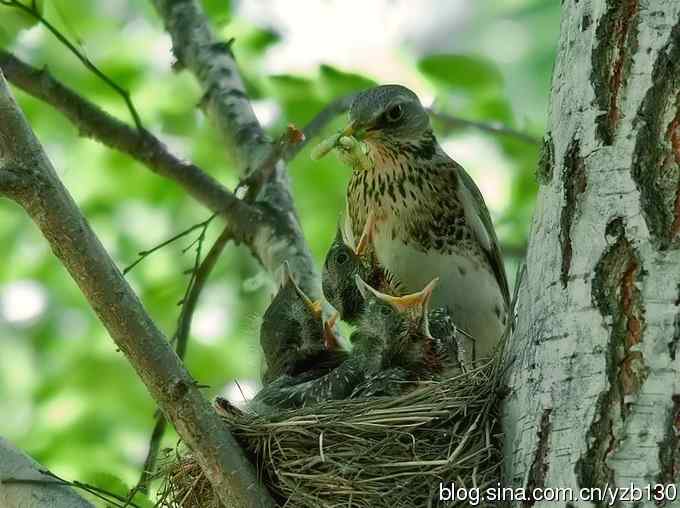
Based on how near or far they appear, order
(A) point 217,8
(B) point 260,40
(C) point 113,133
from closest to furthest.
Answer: (C) point 113,133, (A) point 217,8, (B) point 260,40

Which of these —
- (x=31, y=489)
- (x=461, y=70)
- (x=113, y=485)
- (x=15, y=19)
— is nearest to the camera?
(x=31, y=489)

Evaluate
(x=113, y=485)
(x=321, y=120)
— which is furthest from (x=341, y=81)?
(x=113, y=485)

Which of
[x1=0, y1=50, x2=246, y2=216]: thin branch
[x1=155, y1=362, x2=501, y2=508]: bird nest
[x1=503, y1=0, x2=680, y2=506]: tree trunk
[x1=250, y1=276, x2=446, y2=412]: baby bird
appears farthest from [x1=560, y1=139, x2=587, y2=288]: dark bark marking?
[x1=0, y1=50, x2=246, y2=216]: thin branch

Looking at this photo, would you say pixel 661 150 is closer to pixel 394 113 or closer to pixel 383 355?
pixel 383 355

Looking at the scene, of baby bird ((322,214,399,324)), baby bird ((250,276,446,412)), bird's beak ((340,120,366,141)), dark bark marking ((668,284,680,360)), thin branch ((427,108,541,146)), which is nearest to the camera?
dark bark marking ((668,284,680,360))

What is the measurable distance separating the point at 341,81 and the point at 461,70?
626mm

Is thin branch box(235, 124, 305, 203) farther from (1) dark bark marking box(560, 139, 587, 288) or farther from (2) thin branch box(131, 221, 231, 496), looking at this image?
(1) dark bark marking box(560, 139, 587, 288)

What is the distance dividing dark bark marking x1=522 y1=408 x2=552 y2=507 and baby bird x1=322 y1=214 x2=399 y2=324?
179cm

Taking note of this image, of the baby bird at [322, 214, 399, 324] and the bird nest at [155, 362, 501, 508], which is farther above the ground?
the baby bird at [322, 214, 399, 324]

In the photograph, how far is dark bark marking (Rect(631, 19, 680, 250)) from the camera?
274cm

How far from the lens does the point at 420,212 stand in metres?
4.69

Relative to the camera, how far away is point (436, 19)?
11.8 metres

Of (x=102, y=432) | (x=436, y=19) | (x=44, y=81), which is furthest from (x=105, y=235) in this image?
(x=436, y=19)

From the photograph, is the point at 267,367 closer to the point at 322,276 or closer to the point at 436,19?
the point at 322,276
